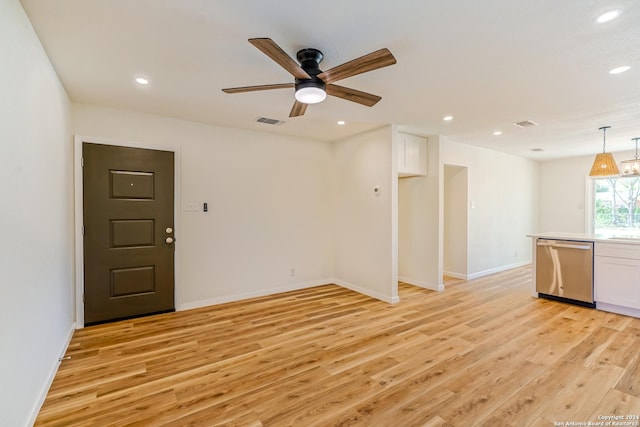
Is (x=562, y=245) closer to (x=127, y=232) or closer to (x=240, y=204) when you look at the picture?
(x=240, y=204)

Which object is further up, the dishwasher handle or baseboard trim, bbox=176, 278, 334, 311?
the dishwasher handle

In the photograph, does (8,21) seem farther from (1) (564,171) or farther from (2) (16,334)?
(1) (564,171)

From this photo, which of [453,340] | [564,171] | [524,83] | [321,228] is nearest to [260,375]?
[453,340]

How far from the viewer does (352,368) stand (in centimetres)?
251

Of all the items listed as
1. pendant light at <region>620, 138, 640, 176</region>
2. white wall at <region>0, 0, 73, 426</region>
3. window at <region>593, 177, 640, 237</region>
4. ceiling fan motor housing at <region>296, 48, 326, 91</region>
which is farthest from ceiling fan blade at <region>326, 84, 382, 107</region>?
window at <region>593, 177, 640, 237</region>

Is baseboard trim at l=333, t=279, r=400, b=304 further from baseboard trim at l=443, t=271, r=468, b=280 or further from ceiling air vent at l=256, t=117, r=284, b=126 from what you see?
ceiling air vent at l=256, t=117, r=284, b=126

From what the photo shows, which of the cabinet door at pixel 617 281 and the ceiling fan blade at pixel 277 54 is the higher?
the ceiling fan blade at pixel 277 54

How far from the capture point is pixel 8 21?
1.61 m

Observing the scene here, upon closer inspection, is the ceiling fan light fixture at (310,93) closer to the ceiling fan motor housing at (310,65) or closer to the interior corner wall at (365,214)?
the ceiling fan motor housing at (310,65)

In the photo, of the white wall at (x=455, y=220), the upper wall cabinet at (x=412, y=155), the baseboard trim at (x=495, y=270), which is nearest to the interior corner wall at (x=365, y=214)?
the upper wall cabinet at (x=412, y=155)

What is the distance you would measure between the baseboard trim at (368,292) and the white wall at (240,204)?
1.07 ft

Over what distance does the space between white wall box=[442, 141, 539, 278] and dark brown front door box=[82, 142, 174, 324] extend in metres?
4.43

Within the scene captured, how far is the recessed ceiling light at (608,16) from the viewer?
1.81 meters

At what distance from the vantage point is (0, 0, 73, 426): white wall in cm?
159
